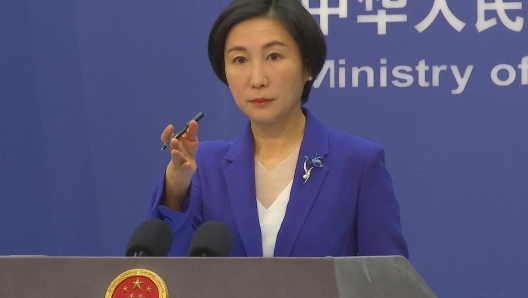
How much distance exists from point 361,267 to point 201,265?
215 mm

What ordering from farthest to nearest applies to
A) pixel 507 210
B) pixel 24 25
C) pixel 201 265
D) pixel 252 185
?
pixel 24 25, pixel 507 210, pixel 252 185, pixel 201 265

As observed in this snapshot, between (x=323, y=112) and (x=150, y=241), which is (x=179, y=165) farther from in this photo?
(x=323, y=112)

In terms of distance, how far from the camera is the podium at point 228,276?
1132mm

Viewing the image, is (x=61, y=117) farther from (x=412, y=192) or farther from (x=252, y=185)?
(x=252, y=185)

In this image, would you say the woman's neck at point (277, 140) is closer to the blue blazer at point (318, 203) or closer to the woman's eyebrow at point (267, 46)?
the blue blazer at point (318, 203)

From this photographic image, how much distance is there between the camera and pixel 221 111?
112 inches

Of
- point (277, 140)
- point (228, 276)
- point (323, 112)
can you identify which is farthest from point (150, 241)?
point (323, 112)

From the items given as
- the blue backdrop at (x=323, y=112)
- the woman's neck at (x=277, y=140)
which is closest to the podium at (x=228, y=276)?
the woman's neck at (x=277, y=140)

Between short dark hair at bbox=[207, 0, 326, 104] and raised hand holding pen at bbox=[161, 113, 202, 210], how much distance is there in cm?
29

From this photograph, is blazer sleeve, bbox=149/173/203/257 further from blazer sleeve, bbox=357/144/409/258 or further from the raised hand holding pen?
blazer sleeve, bbox=357/144/409/258

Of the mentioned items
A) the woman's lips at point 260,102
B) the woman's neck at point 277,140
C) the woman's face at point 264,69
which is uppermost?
the woman's face at point 264,69

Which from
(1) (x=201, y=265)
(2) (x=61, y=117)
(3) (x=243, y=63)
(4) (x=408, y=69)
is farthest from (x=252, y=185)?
(2) (x=61, y=117)

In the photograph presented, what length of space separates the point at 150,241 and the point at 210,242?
0.09 meters

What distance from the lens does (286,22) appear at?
1.66m
